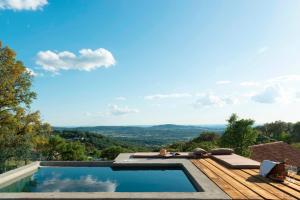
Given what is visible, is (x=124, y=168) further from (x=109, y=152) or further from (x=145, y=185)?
(x=109, y=152)

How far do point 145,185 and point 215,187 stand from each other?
3.45 metres

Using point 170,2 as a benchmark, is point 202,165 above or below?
below

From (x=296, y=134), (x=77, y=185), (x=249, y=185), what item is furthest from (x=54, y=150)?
(x=296, y=134)

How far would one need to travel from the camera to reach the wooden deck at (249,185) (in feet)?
25.8

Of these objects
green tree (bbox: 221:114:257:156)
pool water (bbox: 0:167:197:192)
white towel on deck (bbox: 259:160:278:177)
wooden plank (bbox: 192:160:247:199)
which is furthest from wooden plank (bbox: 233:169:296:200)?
green tree (bbox: 221:114:257:156)

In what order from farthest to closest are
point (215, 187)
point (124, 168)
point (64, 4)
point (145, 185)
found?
1. point (64, 4)
2. point (124, 168)
3. point (145, 185)
4. point (215, 187)

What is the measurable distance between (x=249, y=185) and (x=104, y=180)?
5.99 metres

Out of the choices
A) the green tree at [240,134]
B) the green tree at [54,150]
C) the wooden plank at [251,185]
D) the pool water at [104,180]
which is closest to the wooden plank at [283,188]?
the wooden plank at [251,185]

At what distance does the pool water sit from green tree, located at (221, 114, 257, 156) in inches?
329

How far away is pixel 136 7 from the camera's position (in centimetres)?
1873

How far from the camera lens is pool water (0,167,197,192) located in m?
11.0

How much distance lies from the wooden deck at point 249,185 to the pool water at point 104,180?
1044mm

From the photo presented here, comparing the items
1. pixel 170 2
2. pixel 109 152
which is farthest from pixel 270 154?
pixel 170 2

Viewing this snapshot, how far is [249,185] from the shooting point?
9102 millimetres
